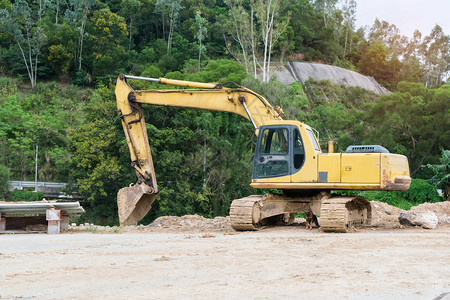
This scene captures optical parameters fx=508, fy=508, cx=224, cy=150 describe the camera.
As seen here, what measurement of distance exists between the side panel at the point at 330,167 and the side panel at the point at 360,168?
0.12 meters

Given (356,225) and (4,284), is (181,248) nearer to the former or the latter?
(4,284)

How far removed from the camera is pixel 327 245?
965cm

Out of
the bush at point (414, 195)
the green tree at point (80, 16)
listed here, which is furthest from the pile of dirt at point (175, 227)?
the green tree at point (80, 16)

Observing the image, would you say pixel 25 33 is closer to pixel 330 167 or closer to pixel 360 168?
pixel 330 167

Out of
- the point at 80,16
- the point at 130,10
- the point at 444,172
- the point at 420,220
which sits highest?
the point at 130,10

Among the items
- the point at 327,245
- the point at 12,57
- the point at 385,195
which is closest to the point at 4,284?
the point at 327,245

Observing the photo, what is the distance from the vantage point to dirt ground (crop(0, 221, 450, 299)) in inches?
204

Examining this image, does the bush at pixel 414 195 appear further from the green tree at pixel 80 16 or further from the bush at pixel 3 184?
the green tree at pixel 80 16

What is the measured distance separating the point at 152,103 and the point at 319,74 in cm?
4724

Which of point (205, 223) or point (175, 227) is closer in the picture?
point (175, 227)

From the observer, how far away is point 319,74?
60.5 metres

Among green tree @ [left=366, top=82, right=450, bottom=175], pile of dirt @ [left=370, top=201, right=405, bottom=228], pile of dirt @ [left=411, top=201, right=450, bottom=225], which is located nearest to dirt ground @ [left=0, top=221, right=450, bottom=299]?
pile of dirt @ [left=370, top=201, right=405, bottom=228]

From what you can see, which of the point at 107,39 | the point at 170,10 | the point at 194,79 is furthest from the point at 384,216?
the point at 170,10

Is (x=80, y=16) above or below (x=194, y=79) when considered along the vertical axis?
above
